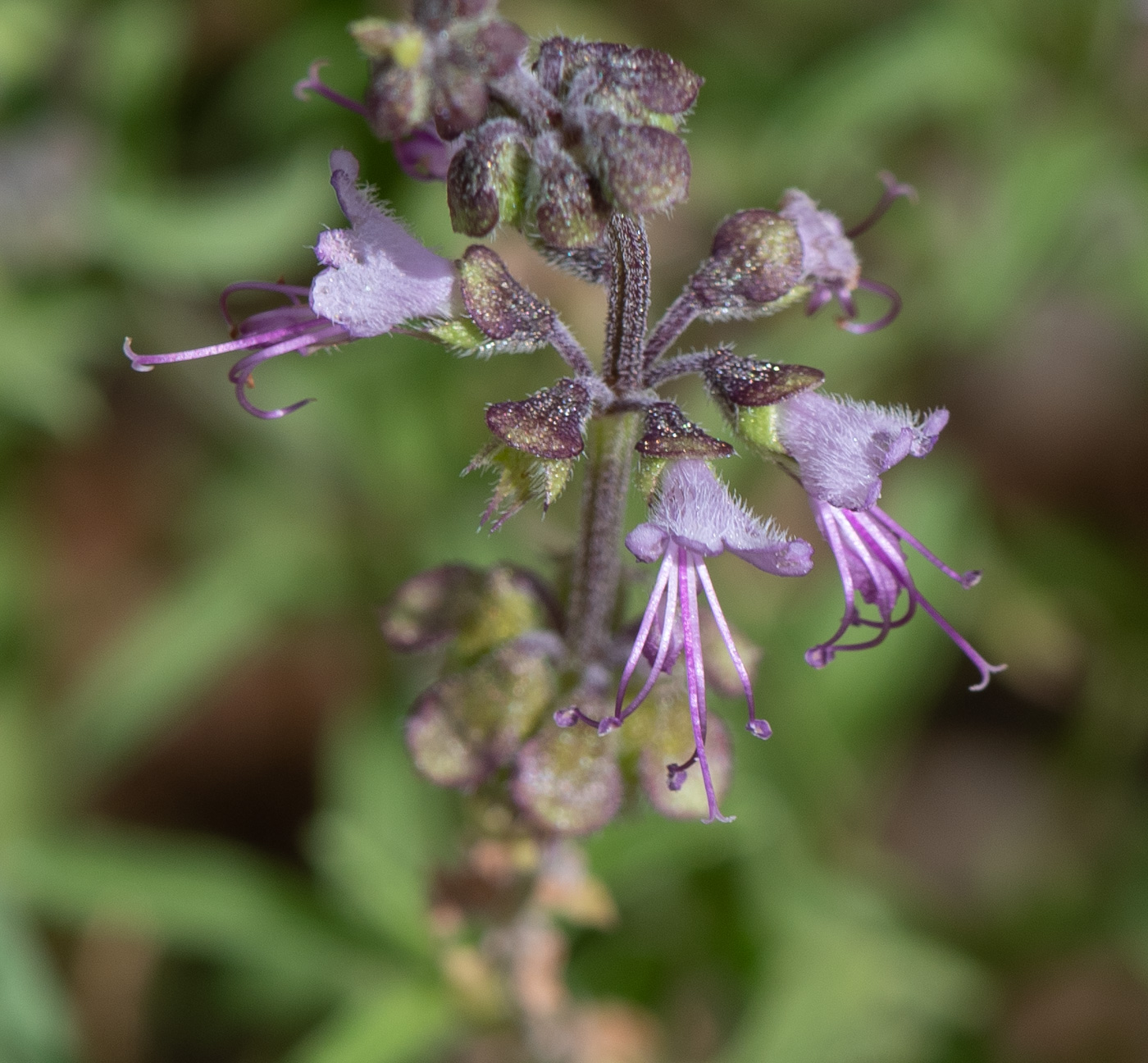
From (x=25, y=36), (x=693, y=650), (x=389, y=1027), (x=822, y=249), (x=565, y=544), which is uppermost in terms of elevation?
(x=822, y=249)

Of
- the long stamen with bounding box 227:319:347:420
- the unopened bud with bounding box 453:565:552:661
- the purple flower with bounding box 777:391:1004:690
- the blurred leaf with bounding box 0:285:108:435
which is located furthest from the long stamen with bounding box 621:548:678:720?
the blurred leaf with bounding box 0:285:108:435

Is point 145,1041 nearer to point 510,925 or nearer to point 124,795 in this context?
point 124,795

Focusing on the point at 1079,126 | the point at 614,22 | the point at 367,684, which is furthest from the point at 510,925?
the point at 614,22

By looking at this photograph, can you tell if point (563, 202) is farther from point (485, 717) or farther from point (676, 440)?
point (485, 717)

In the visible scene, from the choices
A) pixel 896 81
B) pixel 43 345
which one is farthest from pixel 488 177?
pixel 43 345

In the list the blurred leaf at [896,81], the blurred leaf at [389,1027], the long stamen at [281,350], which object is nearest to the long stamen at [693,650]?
the long stamen at [281,350]

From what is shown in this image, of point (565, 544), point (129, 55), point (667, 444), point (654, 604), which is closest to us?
point (667, 444)

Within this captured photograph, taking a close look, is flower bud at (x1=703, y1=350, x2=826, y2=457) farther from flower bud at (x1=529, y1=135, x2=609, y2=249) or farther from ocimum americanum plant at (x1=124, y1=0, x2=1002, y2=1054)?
flower bud at (x1=529, y1=135, x2=609, y2=249)
